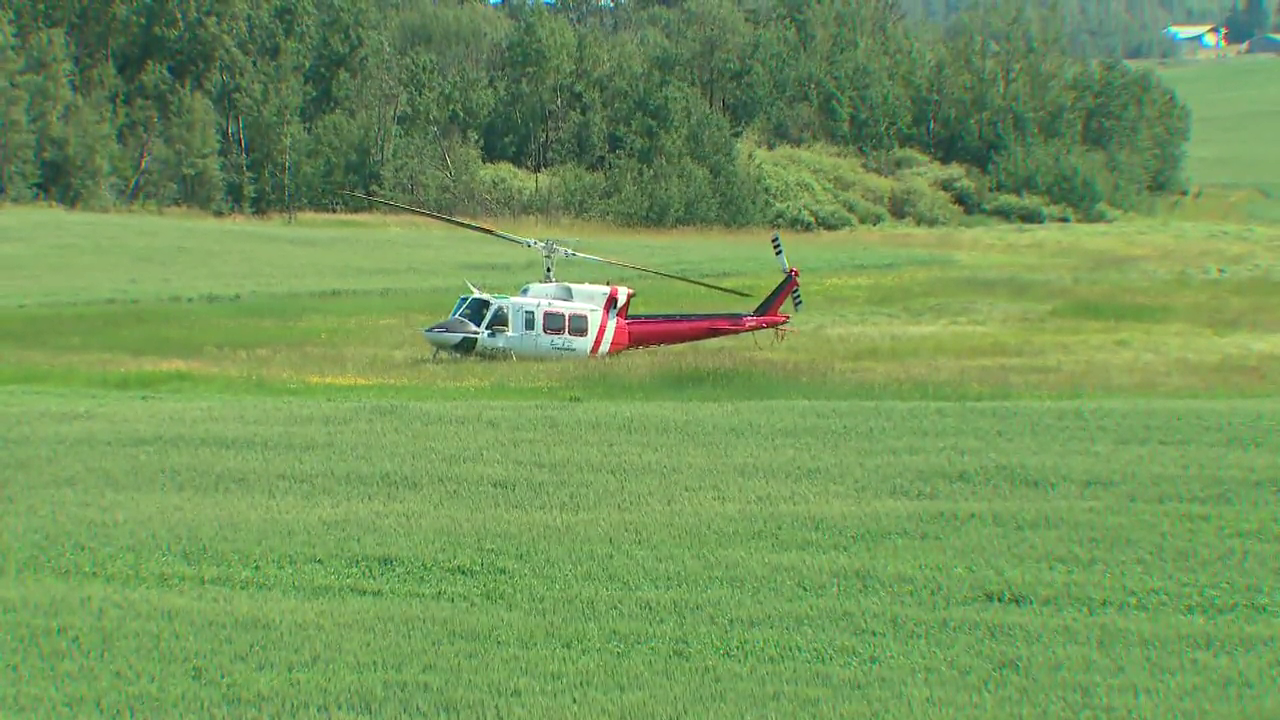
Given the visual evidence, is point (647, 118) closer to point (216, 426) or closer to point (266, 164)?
point (266, 164)

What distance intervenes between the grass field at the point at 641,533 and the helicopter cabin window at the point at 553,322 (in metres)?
1.24

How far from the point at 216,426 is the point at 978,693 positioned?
10.5 meters

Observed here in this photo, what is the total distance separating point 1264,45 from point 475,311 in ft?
596

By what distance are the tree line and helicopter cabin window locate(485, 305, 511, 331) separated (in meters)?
43.0

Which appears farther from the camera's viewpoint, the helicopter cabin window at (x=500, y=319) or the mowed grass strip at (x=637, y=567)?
the helicopter cabin window at (x=500, y=319)

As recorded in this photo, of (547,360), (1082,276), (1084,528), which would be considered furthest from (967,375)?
(1082,276)

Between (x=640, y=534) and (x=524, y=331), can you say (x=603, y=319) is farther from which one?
(x=640, y=534)

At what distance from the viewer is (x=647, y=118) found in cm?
7194

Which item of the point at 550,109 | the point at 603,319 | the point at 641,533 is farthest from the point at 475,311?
the point at 550,109

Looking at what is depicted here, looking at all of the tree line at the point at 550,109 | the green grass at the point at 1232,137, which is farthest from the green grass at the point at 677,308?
the green grass at the point at 1232,137

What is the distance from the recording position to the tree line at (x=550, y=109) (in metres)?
66.7

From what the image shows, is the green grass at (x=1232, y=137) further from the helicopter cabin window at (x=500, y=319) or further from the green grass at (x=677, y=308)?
the helicopter cabin window at (x=500, y=319)

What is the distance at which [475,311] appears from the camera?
24359mm

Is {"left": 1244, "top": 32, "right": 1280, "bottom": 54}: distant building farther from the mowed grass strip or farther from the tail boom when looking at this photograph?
the mowed grass strip
